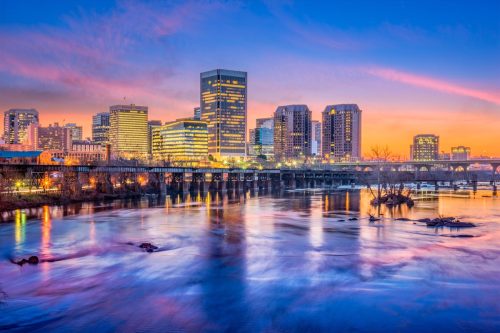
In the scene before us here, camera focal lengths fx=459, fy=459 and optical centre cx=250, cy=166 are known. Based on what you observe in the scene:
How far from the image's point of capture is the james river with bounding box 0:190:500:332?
22.4m

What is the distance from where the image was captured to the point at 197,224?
192 feet

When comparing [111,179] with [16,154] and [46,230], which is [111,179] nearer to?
[16,154]

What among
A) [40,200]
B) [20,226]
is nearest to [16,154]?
[40,200]

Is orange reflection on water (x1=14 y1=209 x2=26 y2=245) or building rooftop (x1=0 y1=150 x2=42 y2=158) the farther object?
building rooftop (x1=0 y1=150 x2=42 y2=158)

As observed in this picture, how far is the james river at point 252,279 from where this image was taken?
73.6 ft

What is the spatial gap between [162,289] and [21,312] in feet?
24.9

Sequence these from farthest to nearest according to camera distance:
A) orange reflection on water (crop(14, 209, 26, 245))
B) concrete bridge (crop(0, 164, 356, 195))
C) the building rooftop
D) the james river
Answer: the building rooftop < concrete bridge (crop(0, 164, 356, 195)) < orange reflection on water (crop(14, 209, 26, 245)) < the james river

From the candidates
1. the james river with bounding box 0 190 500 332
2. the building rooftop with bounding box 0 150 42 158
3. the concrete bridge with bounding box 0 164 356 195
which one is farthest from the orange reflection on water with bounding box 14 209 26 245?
the building rooftop with bounding box 0 150 42 158

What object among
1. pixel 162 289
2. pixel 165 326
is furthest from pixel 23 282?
pixel 165 326

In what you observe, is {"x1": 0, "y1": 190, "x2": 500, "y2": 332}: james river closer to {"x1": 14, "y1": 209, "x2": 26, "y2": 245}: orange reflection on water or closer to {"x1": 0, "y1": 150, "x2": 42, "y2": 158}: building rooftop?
{"x1": 14, "y1": 209, "x2": 26, "y2": 245}: orange reflection on water

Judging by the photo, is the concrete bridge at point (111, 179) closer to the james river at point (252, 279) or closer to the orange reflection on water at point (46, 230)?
the orange reflection on water at point (46, 230)

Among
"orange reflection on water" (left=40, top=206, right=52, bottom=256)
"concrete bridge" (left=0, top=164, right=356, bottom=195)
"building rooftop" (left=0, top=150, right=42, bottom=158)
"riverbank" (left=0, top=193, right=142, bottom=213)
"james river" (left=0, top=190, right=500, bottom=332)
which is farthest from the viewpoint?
"building rooftop" (left=0, top=150, right=42, bottom=158)

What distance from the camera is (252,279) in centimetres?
2978

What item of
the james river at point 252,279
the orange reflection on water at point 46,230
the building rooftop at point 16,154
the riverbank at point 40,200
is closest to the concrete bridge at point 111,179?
the riverbank at point 40,200
